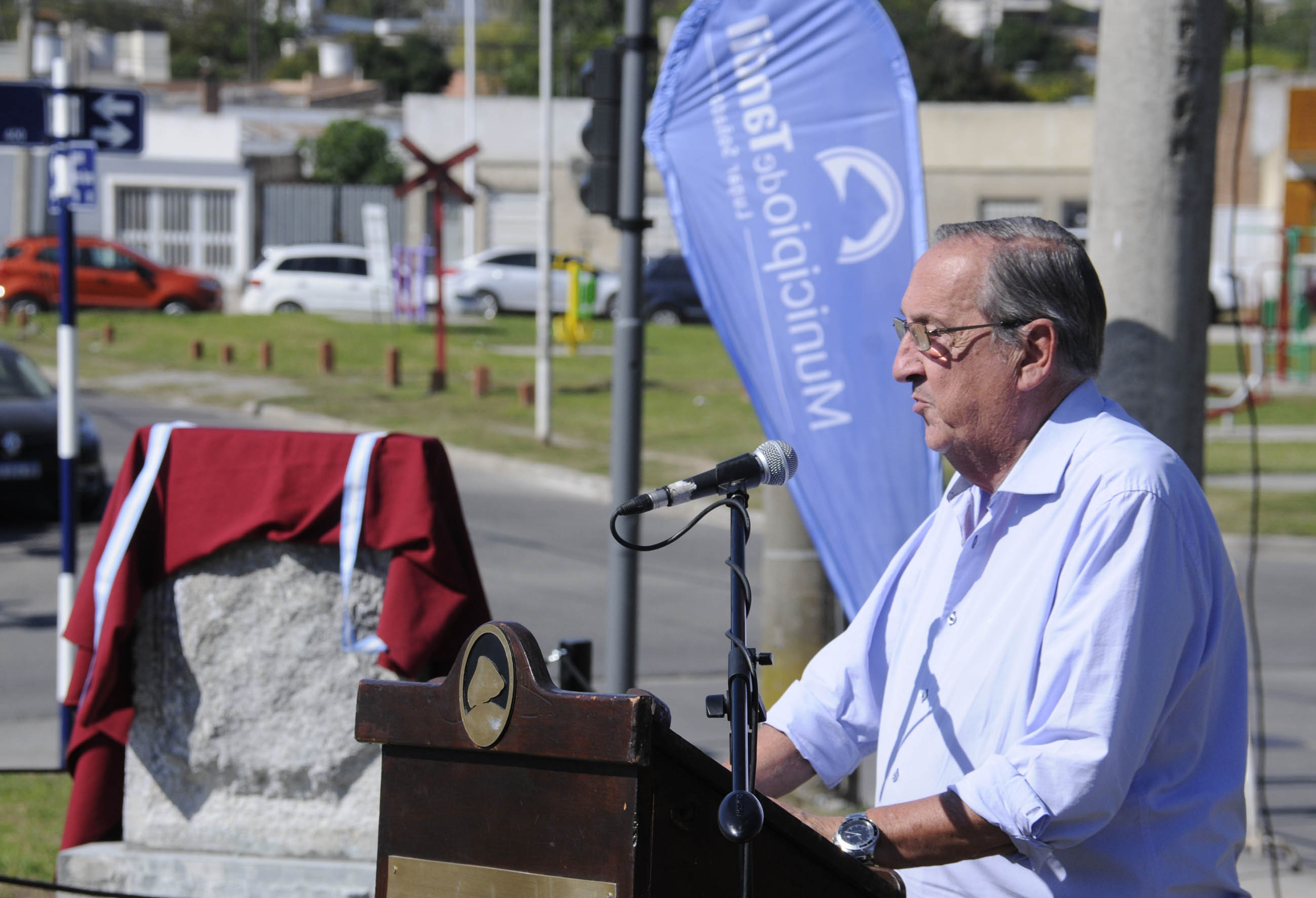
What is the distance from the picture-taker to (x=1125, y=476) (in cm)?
221

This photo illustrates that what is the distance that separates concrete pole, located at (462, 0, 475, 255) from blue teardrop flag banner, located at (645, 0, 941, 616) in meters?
34.4

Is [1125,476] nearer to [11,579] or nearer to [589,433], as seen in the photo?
[11,579]

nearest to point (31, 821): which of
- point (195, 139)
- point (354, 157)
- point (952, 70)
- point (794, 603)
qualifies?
point (794, 603)

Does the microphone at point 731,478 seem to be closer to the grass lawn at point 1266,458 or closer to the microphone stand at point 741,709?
the microphone stand at point 741,709

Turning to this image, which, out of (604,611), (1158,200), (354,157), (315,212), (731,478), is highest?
(354,157)

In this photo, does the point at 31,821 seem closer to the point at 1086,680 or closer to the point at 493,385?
the point at 1086,680

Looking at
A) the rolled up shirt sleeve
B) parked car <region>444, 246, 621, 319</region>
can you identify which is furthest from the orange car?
the rolled up shirt sleeve

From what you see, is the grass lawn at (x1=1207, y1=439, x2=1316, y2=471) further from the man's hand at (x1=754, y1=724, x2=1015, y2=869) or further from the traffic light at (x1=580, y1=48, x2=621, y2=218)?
the man's hand at (x1=754, y1=724, x2=1015, y2=869)

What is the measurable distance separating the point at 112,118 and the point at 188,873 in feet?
11.2

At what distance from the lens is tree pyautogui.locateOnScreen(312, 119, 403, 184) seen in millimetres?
44625

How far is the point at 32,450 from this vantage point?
12188 mm

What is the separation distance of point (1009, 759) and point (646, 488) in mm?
12047

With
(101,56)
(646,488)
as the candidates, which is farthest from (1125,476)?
(101,56)

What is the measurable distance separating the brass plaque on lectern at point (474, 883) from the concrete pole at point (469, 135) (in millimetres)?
37682
